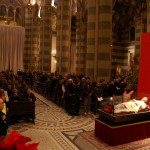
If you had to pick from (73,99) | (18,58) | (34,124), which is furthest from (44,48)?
(34,124)

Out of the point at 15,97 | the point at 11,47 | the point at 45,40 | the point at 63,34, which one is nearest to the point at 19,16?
the point at 11,47

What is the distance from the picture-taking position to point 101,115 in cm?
670

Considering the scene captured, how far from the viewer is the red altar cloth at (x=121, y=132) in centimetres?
599

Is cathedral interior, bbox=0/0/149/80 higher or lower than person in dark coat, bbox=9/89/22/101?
higher

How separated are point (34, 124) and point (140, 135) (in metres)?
4.18

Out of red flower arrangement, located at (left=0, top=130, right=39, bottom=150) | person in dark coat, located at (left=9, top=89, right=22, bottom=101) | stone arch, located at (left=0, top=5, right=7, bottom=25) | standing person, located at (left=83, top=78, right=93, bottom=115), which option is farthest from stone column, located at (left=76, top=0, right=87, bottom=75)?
red flower arrangement, located at (left=0, top=130, right=39, bottom=150)

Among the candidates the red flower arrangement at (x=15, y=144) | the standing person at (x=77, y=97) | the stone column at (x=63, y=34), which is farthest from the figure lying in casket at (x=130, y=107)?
the stone column at (x=63, y=34)

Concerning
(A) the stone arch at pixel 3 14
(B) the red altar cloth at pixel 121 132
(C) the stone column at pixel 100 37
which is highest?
(A) the stone arch at pixel 3 14

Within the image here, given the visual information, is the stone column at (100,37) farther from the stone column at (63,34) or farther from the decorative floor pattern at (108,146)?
the stone column at (63,34)

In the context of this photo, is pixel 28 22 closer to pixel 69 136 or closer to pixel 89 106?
pixel 89 106

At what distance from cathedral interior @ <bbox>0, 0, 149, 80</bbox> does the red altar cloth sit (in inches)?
241

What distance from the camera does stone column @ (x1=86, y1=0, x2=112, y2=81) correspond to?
12.2 m

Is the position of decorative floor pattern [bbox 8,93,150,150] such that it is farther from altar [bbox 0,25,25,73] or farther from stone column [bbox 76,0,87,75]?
altar [bbox 0,25,25,73]

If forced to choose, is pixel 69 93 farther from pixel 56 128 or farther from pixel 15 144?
pixel 15 144
